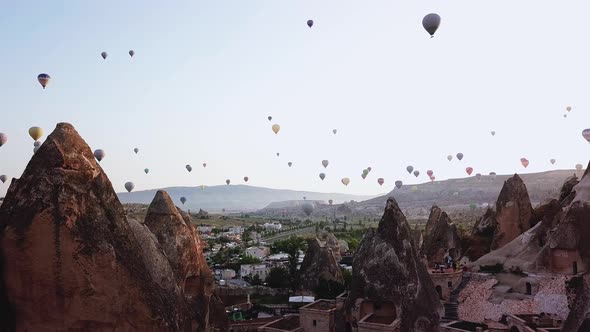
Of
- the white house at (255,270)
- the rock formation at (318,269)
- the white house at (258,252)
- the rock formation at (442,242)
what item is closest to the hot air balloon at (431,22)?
the rock formation at (442,242)

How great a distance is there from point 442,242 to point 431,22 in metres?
11.5

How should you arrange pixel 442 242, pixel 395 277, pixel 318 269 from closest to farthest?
1. pixel 395 277
2. pixel 442 242
3. pixel 318 269

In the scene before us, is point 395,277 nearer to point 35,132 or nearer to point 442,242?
point 442,242

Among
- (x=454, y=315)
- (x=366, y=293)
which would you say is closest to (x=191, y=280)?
(x=366, y=293)

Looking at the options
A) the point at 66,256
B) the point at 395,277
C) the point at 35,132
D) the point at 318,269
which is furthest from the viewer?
the point at 318,269

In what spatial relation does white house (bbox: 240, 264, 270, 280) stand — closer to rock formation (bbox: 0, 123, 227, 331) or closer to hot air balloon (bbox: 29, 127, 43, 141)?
hot air balloon (bbox: 29, 127, 43, 141)

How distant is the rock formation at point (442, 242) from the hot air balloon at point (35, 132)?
21225mm

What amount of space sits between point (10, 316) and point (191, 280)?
293 inches

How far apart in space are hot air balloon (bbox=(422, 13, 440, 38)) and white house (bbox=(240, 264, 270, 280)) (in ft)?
81.2

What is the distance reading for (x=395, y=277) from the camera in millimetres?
16766

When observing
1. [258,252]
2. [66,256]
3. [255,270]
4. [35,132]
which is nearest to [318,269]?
[255,270]

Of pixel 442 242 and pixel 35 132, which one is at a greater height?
pixel 35 132

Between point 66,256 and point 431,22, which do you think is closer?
point 66,256

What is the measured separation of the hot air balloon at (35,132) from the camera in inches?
1106
